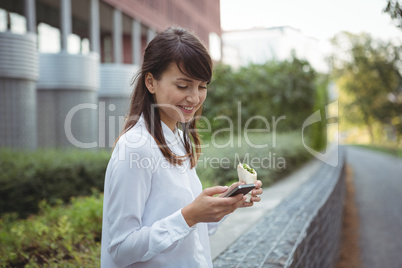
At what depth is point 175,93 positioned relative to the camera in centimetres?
161

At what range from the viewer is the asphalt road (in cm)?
569

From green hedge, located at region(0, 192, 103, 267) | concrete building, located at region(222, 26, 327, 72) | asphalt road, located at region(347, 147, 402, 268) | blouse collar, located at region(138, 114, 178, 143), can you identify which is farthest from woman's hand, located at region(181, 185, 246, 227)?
concrete building, located at region(222, 26, 327, 72)

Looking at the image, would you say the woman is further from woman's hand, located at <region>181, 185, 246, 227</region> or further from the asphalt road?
the asphalt road

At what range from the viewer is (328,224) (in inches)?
182

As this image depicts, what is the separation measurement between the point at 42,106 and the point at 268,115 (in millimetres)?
6730

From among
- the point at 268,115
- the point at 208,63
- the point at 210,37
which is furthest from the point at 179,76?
the point at 210,37

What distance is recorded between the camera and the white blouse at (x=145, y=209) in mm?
1397

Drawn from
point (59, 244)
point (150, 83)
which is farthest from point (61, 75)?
point (150, 83)

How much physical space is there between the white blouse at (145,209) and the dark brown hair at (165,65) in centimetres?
5

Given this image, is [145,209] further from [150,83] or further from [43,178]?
[43,178]

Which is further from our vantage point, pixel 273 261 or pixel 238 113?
pixel 238 113

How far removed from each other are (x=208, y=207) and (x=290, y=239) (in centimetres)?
174

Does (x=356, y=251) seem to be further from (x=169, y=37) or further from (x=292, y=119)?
(x=292, y=119)

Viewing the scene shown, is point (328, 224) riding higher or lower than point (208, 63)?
lower
